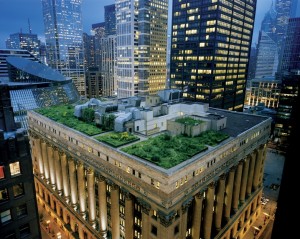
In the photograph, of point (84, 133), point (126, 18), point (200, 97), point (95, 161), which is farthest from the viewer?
point (126, 18)

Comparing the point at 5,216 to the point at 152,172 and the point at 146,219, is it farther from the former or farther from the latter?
the point at 146,219

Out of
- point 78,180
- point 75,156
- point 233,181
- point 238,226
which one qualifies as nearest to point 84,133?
point 75,156

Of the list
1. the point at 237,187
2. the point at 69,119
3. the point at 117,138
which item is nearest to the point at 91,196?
the point at 117,138

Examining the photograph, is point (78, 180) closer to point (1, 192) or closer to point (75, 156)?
point (75, 156)

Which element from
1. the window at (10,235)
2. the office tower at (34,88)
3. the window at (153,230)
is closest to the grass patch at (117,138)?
the window at (153,230)

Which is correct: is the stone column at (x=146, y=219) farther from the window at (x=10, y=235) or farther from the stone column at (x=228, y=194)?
the stone column at (x=228, y=194)

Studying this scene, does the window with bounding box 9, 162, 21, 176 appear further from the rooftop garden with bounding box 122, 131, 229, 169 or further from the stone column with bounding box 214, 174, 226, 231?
the stone column with bounding box 214, 174, 226, 231
